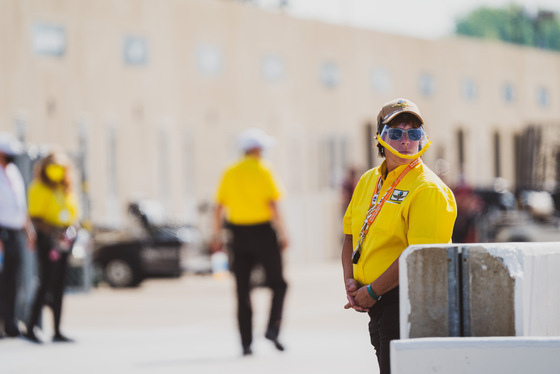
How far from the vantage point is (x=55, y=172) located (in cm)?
1182

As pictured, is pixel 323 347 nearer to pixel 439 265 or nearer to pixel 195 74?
pixel 439 265

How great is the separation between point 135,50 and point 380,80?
1070 cm

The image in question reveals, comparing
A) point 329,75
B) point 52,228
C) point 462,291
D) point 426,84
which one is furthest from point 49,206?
point 426,84

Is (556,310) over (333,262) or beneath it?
over

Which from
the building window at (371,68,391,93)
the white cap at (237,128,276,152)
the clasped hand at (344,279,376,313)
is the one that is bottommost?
the clasped hand at (344,279,376,313)

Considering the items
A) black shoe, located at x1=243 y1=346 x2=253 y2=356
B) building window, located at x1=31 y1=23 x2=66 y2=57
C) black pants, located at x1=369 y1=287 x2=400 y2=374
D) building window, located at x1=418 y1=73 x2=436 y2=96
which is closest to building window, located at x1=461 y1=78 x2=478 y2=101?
building window, located at x1=418 y1=73 x2=436 y2=96

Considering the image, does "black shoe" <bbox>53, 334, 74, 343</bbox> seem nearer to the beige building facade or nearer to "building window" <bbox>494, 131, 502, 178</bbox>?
the beige building facade

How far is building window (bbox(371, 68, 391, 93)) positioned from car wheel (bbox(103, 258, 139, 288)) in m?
15.5

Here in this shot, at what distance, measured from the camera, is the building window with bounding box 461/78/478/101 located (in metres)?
42.3

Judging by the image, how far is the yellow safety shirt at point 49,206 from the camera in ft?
38.8

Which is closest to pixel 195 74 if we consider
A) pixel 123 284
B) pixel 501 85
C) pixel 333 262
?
pixel 333 262

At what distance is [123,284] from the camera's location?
22922mm

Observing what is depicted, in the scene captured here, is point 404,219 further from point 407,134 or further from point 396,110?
point 396,110

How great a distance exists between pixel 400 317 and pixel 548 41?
11221 cm
